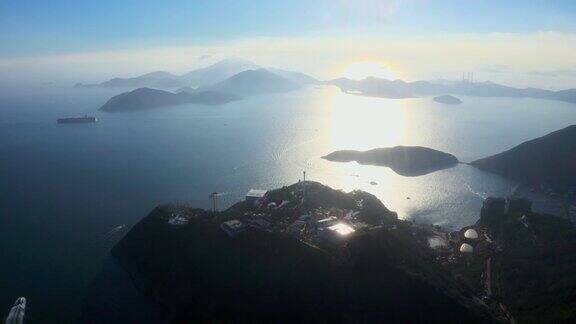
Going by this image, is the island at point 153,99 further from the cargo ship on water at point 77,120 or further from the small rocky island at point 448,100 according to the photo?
the small rocky island at point 448,100

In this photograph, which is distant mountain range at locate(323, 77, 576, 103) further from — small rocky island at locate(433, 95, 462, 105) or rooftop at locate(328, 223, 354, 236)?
rooftop at locate(328, 223, 354, 236)

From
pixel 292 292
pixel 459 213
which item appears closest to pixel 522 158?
pixel 459 213

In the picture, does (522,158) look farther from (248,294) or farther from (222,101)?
(222,101)

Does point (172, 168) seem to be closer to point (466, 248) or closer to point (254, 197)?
point (254, 197)

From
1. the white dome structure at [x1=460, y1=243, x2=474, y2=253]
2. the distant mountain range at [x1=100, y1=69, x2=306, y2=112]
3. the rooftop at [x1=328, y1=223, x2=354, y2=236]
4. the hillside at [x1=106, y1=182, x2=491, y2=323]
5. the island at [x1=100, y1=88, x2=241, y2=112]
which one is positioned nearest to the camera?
the hillside at [x1=106, y1=182, x2=491, y2=323]

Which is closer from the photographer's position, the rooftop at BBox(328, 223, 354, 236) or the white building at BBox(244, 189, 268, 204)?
the rooftop at BBox(328, 223, 354, 236)

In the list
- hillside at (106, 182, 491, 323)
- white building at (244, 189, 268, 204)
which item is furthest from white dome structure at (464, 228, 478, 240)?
white building at (244, 189, 268, 204)

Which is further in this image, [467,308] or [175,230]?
[175,230]
